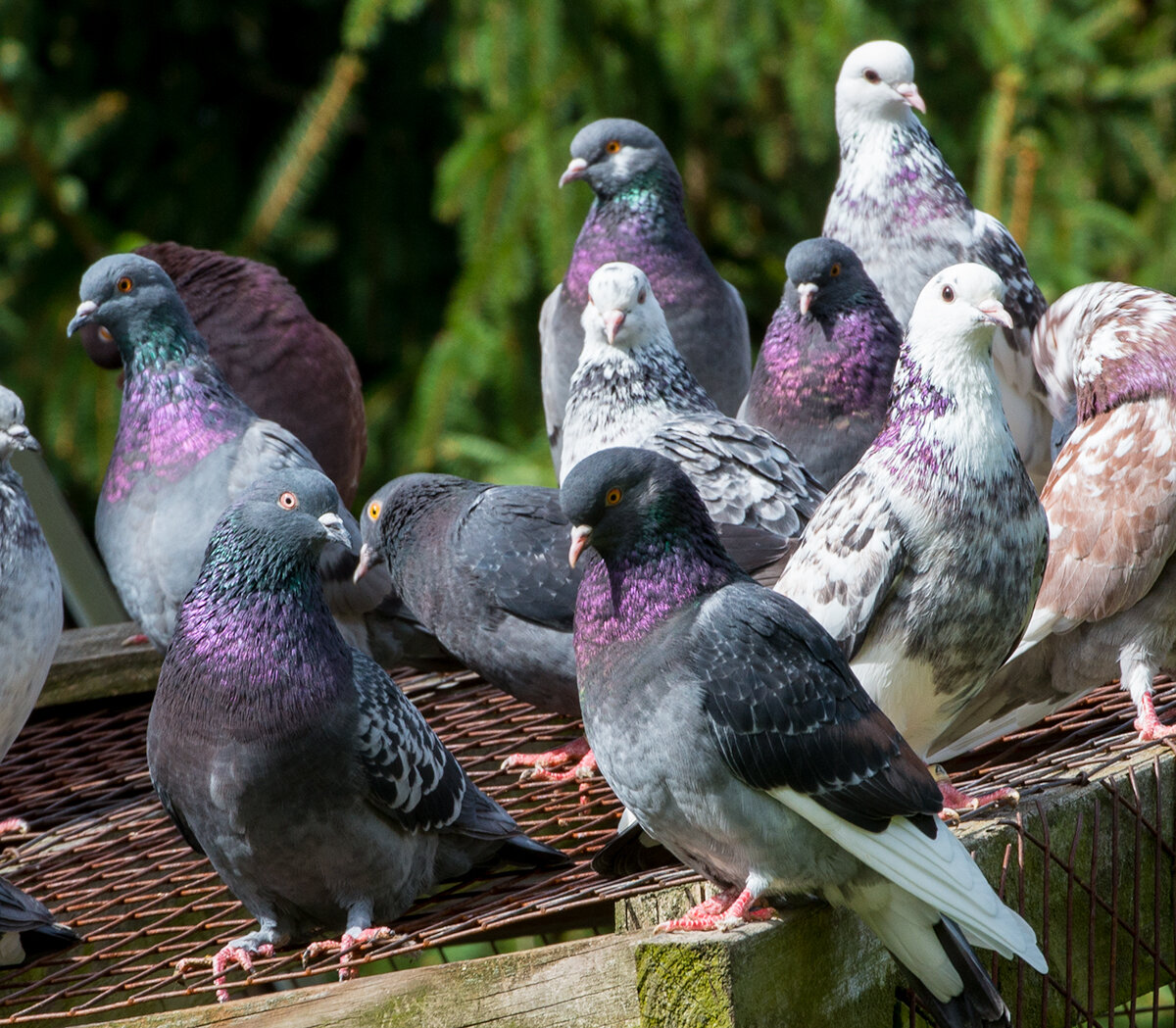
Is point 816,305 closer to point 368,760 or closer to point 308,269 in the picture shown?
point 368,760

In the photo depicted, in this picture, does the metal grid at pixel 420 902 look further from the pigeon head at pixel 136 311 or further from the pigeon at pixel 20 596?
the pigeon head at pixel 136 311

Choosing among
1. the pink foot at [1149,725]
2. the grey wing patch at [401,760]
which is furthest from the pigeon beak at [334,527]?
the pink foot at [1149,725]

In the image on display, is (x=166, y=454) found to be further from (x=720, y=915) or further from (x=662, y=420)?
(x=720, y=915)

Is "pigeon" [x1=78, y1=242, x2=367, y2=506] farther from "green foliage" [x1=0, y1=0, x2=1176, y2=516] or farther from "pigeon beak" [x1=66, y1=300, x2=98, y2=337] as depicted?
"green foliage" [x1=0, y1=0, x2=1176, y2=516]

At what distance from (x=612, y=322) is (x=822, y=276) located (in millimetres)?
569

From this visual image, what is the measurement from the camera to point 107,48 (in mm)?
8297

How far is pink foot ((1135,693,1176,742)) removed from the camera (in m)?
3.26

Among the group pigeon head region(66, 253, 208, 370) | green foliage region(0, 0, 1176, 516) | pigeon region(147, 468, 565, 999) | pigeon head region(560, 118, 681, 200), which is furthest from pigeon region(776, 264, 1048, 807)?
green foliage region(0, 0, 1176, 516)

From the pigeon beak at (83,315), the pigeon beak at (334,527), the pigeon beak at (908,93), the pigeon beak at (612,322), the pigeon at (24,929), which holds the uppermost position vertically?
the pigeon beak at (908,93)

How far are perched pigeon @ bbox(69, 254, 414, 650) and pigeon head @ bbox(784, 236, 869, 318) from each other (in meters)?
1.33

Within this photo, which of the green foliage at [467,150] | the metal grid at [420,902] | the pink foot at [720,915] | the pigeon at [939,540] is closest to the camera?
the pink foot at [720,915]

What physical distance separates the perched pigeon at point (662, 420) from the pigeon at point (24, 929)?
1703 mm

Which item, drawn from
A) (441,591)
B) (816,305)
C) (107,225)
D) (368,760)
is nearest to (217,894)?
(368,760)

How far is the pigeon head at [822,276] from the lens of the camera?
4.14 meters
